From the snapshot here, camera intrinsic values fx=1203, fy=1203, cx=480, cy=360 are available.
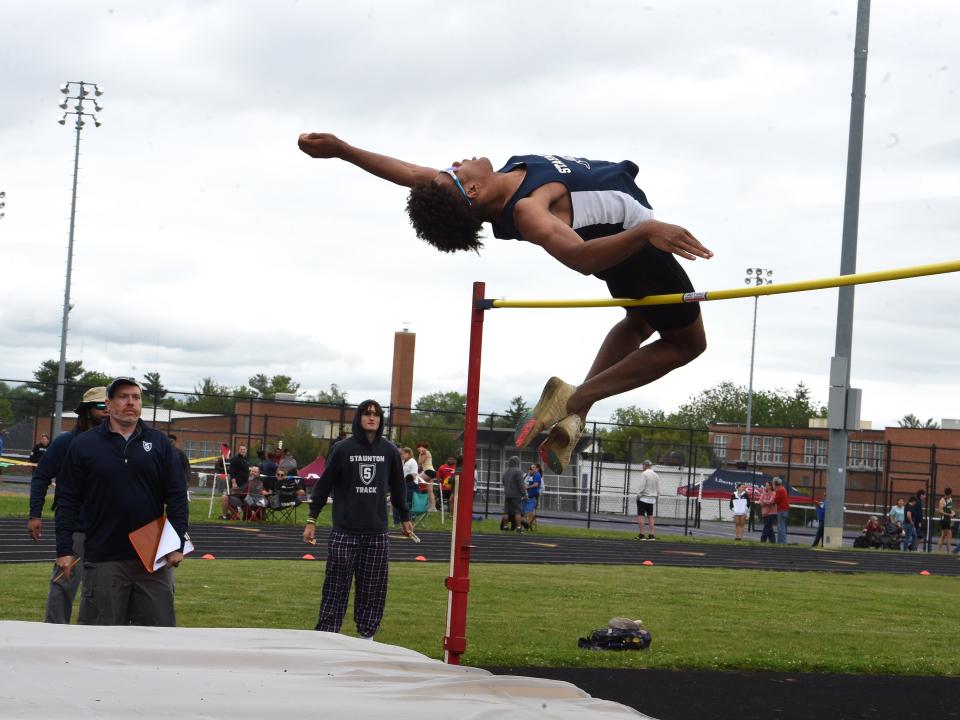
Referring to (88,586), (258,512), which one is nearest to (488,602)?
(88,586)

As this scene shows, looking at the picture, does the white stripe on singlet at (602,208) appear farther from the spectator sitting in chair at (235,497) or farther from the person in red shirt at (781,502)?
the person in red shirt at (781,502)

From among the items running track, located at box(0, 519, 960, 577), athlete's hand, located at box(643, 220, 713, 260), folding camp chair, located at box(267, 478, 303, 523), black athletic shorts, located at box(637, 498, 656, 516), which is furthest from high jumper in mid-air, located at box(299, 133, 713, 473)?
black athletic shorts, located at box(637, 498, 656, 516)

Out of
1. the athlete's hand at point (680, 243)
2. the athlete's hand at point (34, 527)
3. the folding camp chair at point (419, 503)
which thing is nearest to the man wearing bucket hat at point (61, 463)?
the athlete's hand at point (34, 527)

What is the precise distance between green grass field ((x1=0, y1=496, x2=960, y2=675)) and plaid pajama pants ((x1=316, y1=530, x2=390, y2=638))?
39 centimetres

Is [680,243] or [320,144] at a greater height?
[320,144]

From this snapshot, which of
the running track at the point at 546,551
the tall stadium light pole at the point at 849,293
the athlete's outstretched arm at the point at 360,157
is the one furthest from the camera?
the tall stadium light pole at the point at 849,293

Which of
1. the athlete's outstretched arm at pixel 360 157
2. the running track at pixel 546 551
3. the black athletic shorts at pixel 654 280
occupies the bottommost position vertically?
the running track at pixel 546 551

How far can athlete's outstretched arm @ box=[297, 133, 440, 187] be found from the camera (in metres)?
4.87

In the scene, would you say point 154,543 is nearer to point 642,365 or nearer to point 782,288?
point 642,365

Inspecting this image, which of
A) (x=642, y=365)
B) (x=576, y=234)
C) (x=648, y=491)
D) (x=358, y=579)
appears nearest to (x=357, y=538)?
(x=358, y=579)

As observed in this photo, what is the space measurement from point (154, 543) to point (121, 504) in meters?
0.24

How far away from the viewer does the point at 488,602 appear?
10016 millimetres

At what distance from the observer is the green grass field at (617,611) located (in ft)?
24.8

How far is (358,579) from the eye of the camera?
7.25 meters
